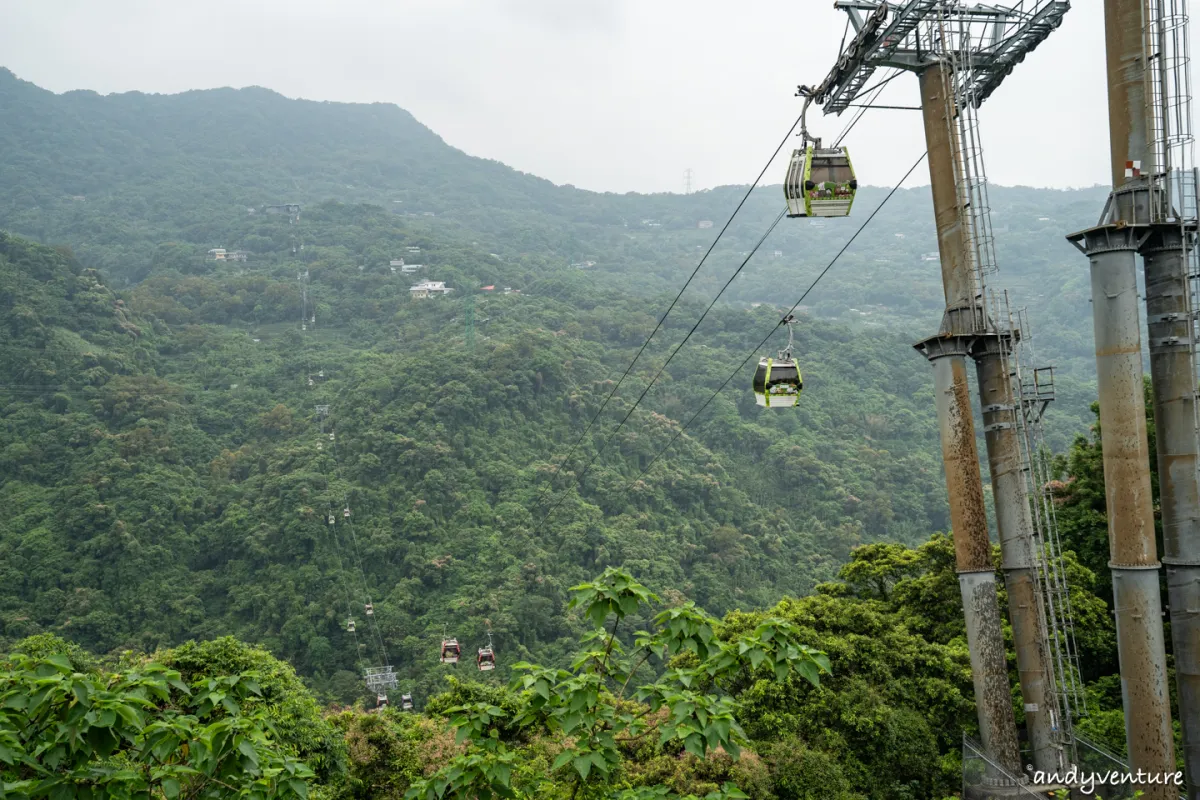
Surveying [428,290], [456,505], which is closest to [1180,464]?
[456,505]

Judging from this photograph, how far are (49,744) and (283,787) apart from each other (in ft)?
2.75

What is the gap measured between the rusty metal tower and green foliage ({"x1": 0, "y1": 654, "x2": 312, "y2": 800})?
20.6 ft

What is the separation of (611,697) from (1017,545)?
5284 mm

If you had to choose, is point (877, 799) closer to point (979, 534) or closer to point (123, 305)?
point (979, 534)

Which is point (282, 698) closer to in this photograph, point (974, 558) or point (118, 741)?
point (974, 558)

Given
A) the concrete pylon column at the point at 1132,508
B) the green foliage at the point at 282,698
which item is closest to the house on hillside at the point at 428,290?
the green foliage at the point at 282,698

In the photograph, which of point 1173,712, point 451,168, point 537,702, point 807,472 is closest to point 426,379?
point 807,472

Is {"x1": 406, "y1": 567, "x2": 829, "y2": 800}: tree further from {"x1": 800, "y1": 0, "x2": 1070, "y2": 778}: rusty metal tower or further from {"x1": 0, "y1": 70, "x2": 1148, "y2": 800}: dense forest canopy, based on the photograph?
{"x1": 800, "y1": 0, "x2": 1070, "y2": 778}: rusty metal tower

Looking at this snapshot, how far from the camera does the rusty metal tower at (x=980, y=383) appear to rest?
7.86m

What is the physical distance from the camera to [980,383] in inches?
324

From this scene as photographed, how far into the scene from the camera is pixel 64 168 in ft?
395

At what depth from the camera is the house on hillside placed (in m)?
75.4

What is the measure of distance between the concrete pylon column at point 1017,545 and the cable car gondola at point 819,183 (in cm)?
175

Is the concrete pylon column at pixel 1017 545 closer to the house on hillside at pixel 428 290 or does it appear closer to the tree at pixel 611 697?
the tree at pixel 611 697
